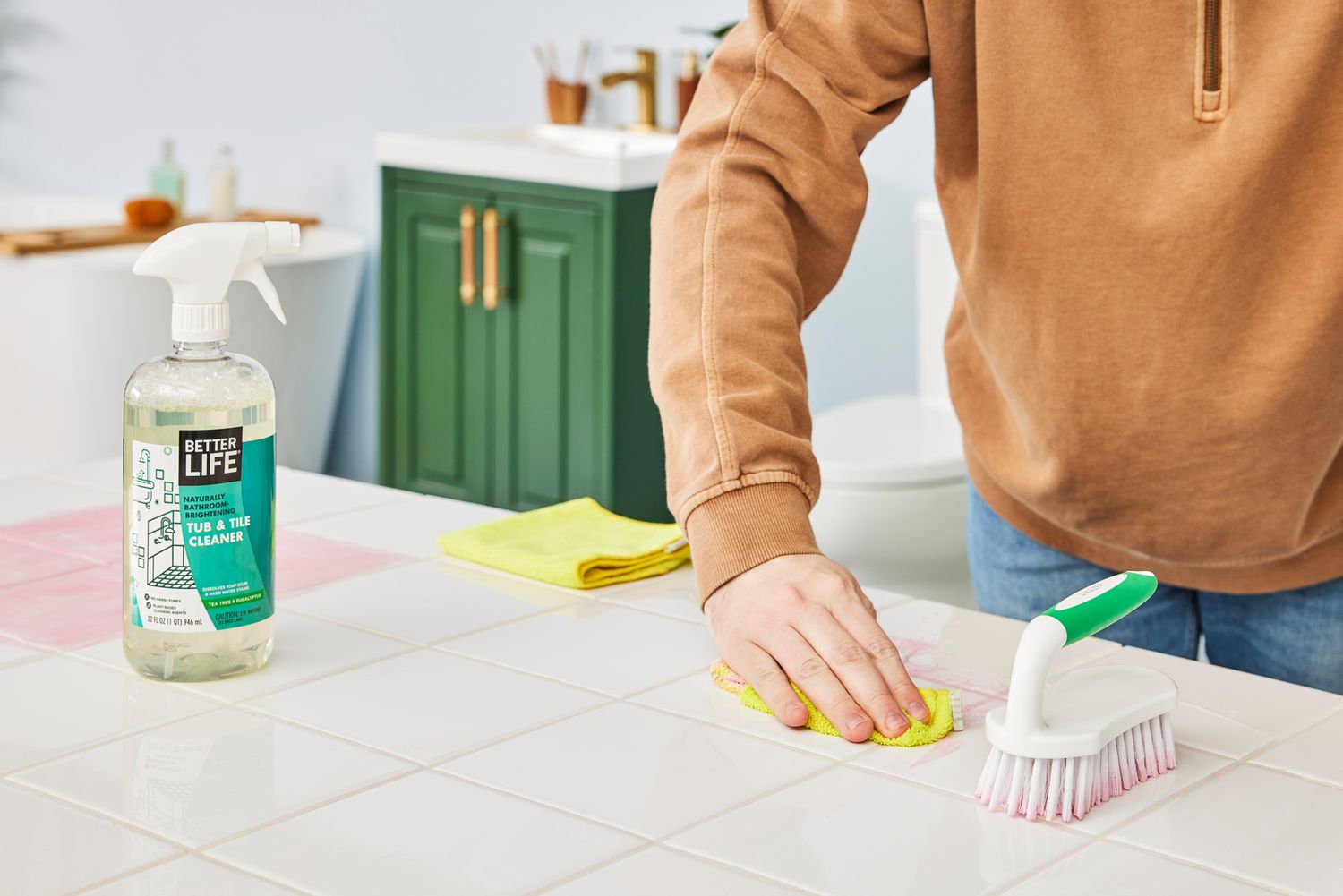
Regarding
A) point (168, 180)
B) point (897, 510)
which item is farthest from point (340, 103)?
point (897, 510)

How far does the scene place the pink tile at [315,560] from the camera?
1126mm

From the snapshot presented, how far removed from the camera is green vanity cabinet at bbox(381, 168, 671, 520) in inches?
113

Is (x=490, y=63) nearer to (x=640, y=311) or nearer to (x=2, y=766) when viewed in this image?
(x=640, y=311)

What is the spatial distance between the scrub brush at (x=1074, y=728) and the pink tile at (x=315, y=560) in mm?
521

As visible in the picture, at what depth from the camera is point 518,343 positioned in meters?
3.02

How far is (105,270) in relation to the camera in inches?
131

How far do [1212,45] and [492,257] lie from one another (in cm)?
199

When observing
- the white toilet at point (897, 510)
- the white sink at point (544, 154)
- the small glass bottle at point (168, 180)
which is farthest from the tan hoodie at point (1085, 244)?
the small glass bottle at point (168, 180)

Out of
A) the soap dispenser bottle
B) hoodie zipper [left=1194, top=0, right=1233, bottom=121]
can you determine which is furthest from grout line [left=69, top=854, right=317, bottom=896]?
the soap dispenser bottle

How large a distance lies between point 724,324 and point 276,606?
0.35 metres

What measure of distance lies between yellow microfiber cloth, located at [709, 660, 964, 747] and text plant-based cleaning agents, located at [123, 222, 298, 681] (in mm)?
277

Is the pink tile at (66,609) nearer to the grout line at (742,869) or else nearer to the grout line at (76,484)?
the grout line at (76,484)

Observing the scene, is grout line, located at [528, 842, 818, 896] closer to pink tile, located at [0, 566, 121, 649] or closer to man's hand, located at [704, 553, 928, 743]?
man's hand, located at [704, 553, 928, 743]

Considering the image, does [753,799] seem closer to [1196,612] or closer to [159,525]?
[159,525]
